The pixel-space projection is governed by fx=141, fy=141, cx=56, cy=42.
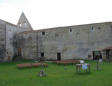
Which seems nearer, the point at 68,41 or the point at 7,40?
the point at 68,41

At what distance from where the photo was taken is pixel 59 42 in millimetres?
30109

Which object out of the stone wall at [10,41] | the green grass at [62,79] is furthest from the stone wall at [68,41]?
the green grass at [62,79]

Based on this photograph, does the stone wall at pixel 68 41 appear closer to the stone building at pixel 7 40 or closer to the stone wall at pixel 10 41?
the stone wall at pixel 10 41

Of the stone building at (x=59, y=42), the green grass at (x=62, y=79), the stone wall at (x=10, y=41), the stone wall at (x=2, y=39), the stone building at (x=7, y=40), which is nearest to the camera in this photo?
the green grass at (x=62, y=79)

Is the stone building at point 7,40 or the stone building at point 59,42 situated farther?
the stone building at point 7,40

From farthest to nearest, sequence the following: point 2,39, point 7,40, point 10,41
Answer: point 10,41, point 7,40, point 2,39

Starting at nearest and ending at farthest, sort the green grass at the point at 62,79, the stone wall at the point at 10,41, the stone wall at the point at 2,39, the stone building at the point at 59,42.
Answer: the green grass at the point at 62,79
the stone building at the point at 59,42
the stone wall at the point at 2,39
the stone wall at the point at 10,41

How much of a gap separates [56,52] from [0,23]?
1360 centimetres

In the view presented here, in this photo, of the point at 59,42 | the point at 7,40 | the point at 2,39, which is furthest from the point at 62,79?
the point at 7,40

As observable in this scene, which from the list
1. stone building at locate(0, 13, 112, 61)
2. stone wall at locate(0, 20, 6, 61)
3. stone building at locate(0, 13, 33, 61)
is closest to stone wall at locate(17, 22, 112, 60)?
stone building at locate(0, 13, 112, 61)

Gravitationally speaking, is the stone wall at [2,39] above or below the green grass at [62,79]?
above

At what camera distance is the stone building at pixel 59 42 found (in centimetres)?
2695

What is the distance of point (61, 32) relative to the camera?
98.8 ft

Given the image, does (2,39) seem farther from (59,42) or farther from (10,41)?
(59,42)
